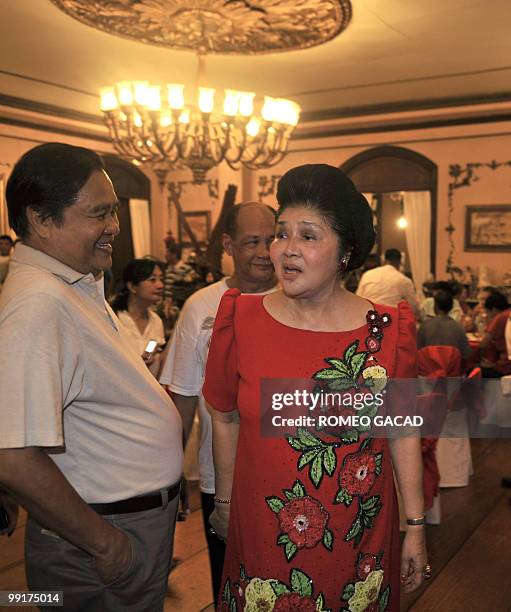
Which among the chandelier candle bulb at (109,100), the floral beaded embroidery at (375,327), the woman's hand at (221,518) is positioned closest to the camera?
the floral beaded embroidery at (375,327)

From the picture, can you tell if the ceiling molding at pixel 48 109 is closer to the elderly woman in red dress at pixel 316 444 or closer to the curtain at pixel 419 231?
the curtain at pixel 419 231

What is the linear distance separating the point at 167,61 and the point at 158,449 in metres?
5.75

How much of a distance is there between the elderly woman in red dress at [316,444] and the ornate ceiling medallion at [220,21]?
3790 mm

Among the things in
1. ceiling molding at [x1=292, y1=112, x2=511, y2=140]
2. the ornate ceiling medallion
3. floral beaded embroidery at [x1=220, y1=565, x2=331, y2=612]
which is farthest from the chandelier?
floral beaded embroidery at [x1=220, y1=565, x2=331, y2=612]

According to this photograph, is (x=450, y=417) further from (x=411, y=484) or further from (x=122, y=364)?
(x=122, y=364)

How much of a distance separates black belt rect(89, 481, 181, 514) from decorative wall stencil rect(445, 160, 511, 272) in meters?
7.71

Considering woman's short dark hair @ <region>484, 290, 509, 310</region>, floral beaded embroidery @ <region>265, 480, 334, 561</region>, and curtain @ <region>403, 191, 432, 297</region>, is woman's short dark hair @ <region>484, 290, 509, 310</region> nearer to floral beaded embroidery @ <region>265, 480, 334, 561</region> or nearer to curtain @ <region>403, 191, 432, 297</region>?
curtain @ <region>403, 191, 432, 297</region>

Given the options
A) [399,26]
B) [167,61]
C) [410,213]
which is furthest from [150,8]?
[410,213]

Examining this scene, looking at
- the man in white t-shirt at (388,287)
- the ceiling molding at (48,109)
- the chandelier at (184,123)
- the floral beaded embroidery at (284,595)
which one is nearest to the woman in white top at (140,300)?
the chandelier at (184,123)

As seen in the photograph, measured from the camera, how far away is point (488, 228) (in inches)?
327

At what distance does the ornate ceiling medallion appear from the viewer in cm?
484

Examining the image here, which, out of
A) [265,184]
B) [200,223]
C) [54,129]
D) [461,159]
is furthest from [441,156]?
[54,129]

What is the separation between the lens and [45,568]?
1471 mm

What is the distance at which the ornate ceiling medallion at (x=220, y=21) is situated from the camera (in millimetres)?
4840
